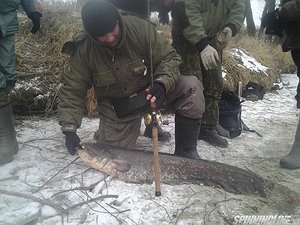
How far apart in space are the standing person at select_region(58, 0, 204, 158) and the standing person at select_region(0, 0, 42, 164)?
57 centimetres

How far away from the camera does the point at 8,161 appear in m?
3.33

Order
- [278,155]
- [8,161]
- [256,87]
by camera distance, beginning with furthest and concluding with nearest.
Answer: [256,87] → [278,155] → [8,161]

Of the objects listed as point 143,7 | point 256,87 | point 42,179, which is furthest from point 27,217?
point 256,87

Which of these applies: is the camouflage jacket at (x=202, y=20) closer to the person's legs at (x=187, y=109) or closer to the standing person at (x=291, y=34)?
the standing person at (x=291, y=34)

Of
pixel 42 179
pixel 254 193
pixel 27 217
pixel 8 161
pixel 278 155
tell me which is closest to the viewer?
pixel 27 217

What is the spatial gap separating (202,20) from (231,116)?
4.05ft

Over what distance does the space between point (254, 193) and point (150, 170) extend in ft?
2.83

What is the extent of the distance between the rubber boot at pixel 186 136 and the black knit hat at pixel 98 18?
1058 millimetres

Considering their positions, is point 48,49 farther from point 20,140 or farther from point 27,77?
point 20,140

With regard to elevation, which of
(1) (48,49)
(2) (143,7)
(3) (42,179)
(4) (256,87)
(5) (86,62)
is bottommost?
(4) (256,87)

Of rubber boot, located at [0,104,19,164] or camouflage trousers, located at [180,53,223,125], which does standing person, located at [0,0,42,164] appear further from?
camouflage trousers, located at [180,53,223,125]

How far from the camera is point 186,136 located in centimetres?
329

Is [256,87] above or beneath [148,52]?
beneath

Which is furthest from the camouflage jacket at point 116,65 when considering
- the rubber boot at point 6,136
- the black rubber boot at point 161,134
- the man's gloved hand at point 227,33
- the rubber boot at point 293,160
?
the rubber boot at point 293,160
